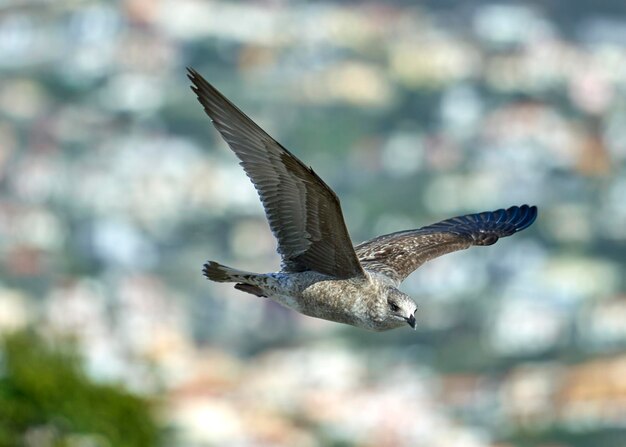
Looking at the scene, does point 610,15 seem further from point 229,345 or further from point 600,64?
point 229,345

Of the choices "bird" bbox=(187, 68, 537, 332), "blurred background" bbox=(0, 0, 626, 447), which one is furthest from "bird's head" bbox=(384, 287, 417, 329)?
"blurred background" bbox=(0, 0, 626, 447)

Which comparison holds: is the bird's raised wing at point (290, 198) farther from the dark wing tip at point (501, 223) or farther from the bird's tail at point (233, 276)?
the dark wing tip at point (501, 223)

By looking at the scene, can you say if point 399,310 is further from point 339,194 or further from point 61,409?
point 339,194

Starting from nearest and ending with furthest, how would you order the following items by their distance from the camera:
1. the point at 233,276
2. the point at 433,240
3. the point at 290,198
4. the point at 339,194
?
the point at 290,198
the point at 233,276
the point at 433,240
the point at 339,194

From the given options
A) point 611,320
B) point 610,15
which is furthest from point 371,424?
point 610,15

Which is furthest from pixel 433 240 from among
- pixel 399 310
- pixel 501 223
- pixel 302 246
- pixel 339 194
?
pixel 339 194

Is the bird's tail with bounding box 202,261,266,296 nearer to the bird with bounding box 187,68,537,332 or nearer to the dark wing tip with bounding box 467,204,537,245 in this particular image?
the bird with bounding box 187,68,537,332

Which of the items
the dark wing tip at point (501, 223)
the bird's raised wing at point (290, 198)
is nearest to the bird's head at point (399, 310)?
the bird's raised wing at point (290, 198)
